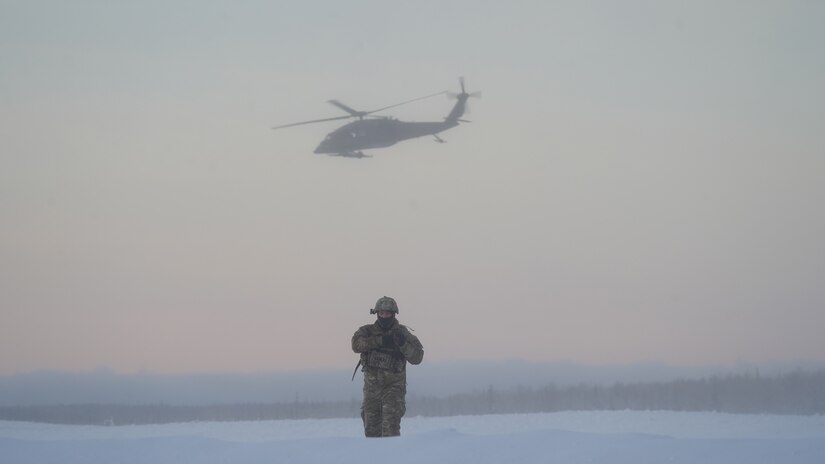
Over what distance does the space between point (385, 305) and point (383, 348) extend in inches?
26.6

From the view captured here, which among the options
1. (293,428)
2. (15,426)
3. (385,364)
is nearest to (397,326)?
(385,364)

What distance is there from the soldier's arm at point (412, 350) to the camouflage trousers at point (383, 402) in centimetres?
36

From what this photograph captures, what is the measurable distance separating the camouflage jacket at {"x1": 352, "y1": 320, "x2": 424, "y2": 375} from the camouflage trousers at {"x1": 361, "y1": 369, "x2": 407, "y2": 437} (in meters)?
0.15

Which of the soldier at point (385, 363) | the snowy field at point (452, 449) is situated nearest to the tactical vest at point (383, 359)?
the soldier at point (385, 363)

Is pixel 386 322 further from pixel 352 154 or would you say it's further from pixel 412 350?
pixel 352 154

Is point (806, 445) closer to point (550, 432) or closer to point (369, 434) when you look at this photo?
point (550, 432)

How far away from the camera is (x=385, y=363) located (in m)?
12.2

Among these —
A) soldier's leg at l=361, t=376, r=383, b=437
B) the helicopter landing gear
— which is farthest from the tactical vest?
the helicopter landing gear

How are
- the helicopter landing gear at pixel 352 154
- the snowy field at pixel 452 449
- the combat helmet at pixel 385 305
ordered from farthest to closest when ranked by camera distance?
the helicopter landing gear at pixel 352 154 < the combat helmet at pixel 385 305 < the snowy field at pixel 452 449

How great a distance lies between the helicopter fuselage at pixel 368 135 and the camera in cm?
4094

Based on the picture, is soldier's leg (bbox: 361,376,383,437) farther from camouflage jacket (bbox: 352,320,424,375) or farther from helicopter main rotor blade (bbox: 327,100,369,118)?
helicopter main rotor blade (bbox: 327,100,369,118)

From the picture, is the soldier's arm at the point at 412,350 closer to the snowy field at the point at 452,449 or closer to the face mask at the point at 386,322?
the face mask at the point at 386,322

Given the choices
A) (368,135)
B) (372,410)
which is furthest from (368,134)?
(372,410)

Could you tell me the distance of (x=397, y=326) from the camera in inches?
480
